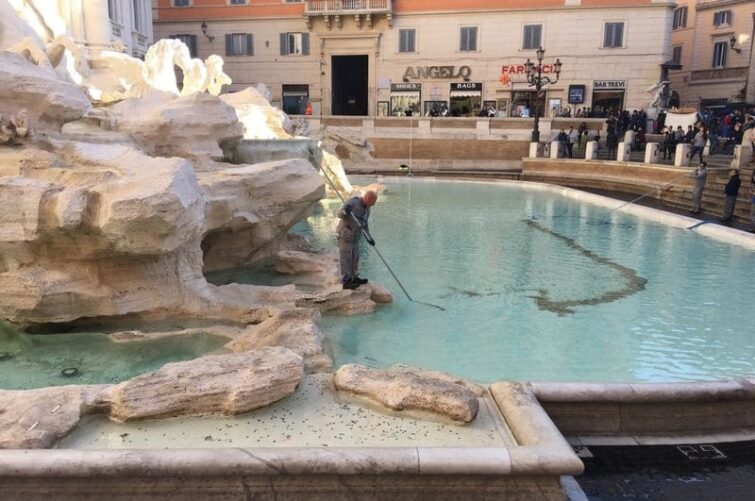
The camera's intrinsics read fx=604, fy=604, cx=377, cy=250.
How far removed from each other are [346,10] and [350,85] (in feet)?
17.8

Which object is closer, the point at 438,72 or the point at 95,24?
the point at 95,24

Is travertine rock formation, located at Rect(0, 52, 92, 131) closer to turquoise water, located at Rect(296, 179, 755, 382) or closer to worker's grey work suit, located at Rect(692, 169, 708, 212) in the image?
turquoise water, located at Rect(296, 179, 755, 382)

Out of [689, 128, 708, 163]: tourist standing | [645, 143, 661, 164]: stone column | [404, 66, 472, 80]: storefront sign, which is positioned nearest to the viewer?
[689, 128, 708, 163]: tourist standing

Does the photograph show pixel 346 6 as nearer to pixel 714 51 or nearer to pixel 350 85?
pixel 350 85

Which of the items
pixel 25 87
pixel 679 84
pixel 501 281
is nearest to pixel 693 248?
pixel 501 281

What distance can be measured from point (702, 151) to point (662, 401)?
17.5 m

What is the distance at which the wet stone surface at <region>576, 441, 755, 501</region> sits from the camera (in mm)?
3717

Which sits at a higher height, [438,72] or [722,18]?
[722,18]

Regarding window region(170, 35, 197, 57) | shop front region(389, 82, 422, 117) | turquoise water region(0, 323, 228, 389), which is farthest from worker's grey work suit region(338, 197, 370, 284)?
window region(170, 35, 197, 57)

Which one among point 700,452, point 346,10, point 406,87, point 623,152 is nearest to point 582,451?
point 700,452

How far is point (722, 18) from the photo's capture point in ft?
121

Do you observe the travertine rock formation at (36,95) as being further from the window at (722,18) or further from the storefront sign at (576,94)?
the window at (722,18)

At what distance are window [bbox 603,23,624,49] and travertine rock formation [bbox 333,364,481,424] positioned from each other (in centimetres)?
3124

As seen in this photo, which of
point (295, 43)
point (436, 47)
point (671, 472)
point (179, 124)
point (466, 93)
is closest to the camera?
point (671, 472)
